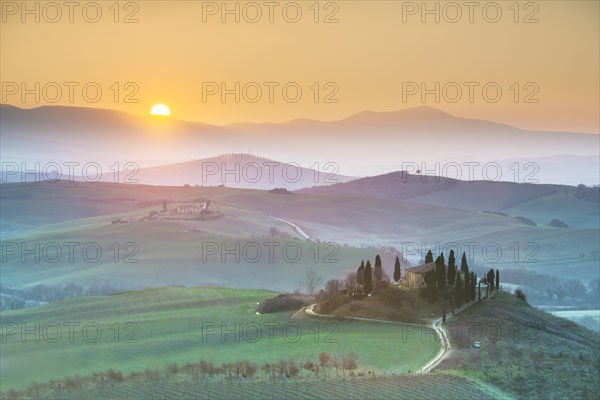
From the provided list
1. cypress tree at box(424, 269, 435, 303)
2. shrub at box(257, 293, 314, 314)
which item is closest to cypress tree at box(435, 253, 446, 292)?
cypress tree at box(424, 269, 435, 303)

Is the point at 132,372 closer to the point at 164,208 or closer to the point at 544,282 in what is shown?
the point at 544,282

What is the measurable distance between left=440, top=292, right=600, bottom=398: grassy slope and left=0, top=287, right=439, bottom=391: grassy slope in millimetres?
1906

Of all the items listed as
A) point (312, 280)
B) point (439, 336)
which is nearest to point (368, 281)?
point (439, 336)

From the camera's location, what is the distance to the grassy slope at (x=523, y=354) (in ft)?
94.2

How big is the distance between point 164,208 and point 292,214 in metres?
35.6

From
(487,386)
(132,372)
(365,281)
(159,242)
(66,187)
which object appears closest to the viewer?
(487,386)

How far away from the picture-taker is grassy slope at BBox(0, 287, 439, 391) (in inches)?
1194

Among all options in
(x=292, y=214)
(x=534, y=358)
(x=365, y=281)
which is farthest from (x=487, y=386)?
(x=292, y=214)

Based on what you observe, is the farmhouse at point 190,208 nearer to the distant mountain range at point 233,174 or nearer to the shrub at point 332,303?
the distant mountain range at point 233,174

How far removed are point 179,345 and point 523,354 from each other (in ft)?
47.9

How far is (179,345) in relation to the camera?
1377 inches

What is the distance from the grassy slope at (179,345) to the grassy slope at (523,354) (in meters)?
1.91

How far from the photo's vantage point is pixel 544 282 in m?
87.8

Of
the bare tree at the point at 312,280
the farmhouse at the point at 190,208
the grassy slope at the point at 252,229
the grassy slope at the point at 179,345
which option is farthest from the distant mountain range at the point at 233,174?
the grassy slope at the point at 179,345
